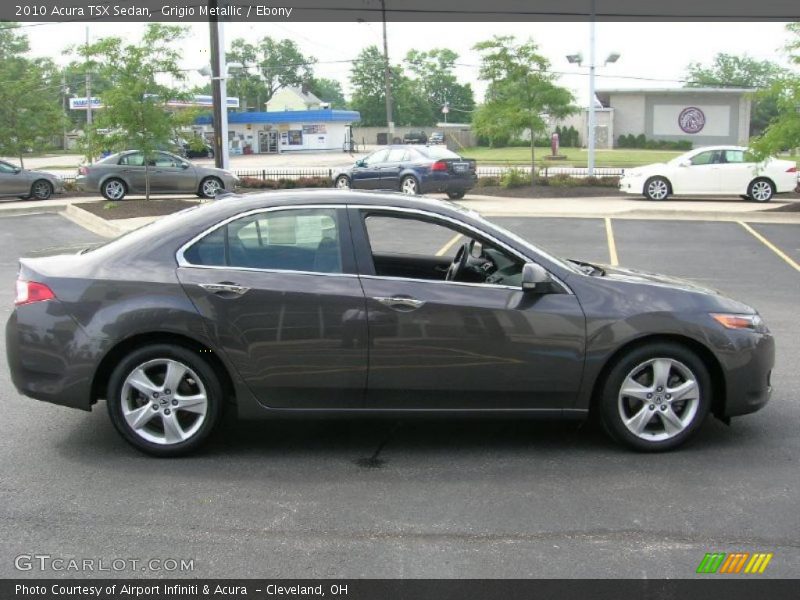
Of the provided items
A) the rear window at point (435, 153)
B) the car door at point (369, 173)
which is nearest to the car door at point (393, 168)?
the car door at point (369, 173)

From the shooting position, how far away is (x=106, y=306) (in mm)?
5023

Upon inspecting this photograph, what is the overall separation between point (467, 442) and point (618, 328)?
1.20m

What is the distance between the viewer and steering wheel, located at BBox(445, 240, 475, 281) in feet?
18.5

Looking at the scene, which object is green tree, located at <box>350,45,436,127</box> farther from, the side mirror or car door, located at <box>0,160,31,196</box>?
the side mirror

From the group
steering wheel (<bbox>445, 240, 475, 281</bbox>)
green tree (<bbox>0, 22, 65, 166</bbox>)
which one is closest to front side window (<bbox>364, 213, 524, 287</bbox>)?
steering wheel (<bbox>445, 240, 475, 281</bbox>)

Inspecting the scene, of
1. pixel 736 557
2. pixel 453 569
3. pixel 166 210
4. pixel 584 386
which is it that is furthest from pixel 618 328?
pixel 166 210

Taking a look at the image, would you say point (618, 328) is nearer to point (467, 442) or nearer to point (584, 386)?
point (584, 386)

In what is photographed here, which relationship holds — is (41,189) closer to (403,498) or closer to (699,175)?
(699,175)

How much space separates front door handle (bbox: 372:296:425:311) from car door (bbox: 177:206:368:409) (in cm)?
13

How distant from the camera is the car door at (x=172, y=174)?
24.5 meters

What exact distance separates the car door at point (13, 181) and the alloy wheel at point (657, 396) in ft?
79.5

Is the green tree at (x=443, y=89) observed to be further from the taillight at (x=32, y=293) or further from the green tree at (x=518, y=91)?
the taillight at (x=32, y=293)

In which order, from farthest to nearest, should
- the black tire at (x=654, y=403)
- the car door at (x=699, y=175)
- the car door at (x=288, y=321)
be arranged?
the car door at (x=699, y=175)
the black tire at (x=654, y=403)
the car door at (x=288, y=321)

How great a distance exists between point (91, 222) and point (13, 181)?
25.3ft
